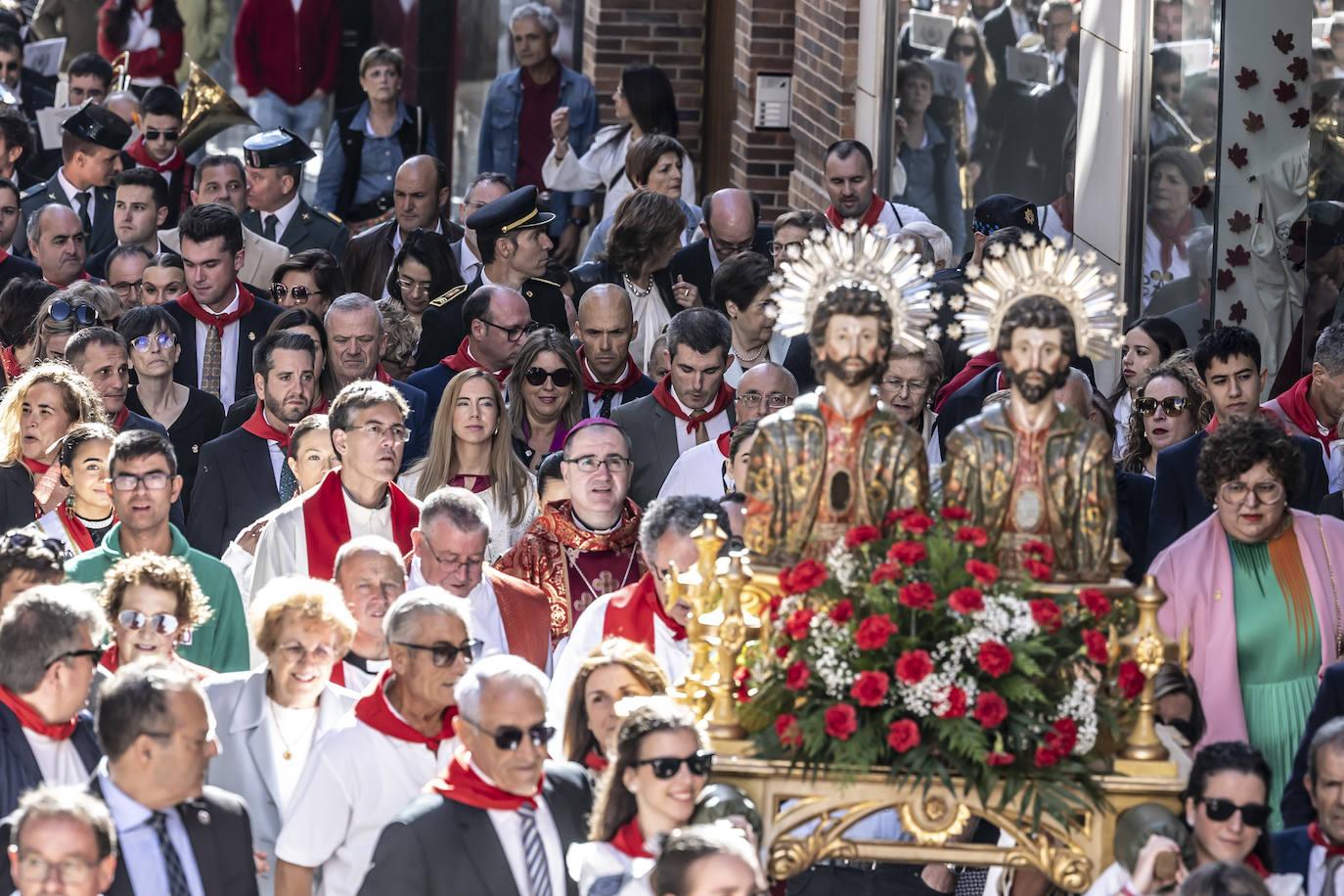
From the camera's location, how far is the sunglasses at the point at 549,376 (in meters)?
8.58

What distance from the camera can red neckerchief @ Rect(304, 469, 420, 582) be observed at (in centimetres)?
723

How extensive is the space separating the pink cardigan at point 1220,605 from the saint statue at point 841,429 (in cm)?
164

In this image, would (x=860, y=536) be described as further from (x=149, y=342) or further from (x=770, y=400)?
(x=149, y=342)

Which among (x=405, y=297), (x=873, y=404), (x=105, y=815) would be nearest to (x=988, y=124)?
(x=405, y=297)

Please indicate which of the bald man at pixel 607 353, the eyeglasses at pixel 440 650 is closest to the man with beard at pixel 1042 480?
the eyeglasses at pixel 440 650

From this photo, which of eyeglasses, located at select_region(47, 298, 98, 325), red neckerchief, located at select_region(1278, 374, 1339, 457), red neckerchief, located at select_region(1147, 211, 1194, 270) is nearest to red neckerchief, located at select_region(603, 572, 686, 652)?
red neckerchief, located at select_region(1278, 374, 1339, 457)

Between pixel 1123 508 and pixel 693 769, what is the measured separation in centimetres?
310

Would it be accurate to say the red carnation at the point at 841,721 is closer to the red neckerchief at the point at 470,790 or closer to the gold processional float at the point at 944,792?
the gold processional float at the point at 944,792

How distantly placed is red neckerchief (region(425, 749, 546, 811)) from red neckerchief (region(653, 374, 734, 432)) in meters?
3.51

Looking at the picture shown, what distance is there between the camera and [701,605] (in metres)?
5.32

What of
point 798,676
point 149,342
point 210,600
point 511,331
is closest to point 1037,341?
point 798,676

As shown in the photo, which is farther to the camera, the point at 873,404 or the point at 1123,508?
the point at 1123,508

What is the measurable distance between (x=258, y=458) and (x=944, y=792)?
3.88 metres

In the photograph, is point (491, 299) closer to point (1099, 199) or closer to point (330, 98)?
point (1099, 199)
